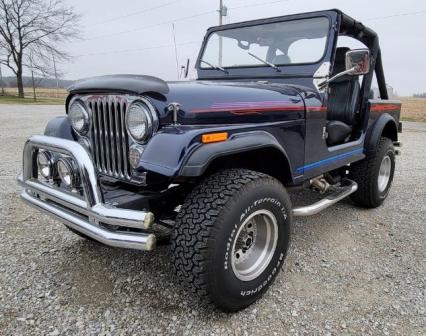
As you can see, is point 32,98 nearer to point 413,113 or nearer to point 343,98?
point 413,113

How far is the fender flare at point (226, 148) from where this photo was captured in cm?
192

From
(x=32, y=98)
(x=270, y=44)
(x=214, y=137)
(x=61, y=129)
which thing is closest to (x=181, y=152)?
(x=214, y=137)

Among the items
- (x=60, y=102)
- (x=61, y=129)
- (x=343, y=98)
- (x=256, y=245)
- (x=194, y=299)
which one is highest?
(x=60, y=102)

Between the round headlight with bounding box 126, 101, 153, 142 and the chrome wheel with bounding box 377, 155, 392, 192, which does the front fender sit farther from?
the chrome wheel with bounding box 377, 155, 392, 192

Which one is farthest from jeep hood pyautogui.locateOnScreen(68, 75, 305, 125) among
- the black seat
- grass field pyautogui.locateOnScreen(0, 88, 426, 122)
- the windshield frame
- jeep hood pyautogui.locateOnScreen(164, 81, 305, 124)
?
grass field pyautogui.locateOnScreen(0, 88, 426, 122)

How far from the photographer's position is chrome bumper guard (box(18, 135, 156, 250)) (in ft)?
6.35

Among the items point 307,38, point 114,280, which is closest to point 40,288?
point 114,280

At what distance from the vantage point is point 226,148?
2.10 meters

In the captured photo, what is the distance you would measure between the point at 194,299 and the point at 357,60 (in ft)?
7.45

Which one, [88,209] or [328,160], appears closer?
[88,209]

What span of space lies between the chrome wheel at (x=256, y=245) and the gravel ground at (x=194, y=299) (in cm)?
24

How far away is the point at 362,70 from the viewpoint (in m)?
3.16

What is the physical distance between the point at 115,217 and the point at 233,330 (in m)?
0.96

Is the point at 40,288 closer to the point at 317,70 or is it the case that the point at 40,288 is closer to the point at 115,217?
the point at 115,217
